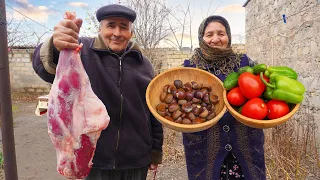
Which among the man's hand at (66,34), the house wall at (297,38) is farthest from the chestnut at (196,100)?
the house wall at (297,38)

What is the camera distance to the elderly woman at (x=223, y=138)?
235 centimetres

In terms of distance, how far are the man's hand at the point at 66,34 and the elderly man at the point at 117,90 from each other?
297 mm

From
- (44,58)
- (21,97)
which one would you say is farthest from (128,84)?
(21,97)

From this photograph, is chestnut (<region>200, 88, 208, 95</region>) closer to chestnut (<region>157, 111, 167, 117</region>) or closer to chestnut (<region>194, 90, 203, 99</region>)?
chestnut (<region>194, 90, 203, 99</region>)

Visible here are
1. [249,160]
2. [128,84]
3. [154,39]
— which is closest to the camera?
[128,84]

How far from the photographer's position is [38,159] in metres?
5.22

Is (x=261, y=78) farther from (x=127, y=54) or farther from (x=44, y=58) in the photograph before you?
(x=44, y=58)

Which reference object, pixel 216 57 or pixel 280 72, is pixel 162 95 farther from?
pixel 280 72

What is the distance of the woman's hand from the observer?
167cm

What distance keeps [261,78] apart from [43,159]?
4.57 m

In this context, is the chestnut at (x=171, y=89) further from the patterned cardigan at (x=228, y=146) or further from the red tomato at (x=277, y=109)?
the red tomato at (x=277, y=109)

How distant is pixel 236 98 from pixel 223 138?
0.56 metres

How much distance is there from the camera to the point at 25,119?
29.7 ft

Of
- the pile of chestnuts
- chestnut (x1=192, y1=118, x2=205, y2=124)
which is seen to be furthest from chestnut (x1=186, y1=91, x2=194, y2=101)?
chestnut (x1=192, y1=118, x2=205, y2=124)
